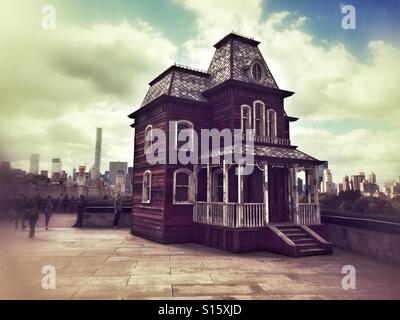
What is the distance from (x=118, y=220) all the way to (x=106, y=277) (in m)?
14.1

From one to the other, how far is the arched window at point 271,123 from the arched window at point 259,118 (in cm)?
40

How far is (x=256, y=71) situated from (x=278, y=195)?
6906 millimetres

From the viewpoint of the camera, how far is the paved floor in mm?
6496

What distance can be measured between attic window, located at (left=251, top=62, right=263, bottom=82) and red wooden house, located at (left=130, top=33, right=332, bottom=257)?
0.17 ft

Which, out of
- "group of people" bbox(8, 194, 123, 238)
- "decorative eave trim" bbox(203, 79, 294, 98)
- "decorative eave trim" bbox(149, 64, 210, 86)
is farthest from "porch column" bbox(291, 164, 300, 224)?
"group of people" bbox(8, 194, 123, 238)

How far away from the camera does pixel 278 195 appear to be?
14.4m

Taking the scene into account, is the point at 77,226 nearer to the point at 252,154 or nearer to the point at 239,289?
the point at 252,154

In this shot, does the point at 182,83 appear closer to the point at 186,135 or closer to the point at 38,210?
the point at 186,135

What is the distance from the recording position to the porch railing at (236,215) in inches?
474
